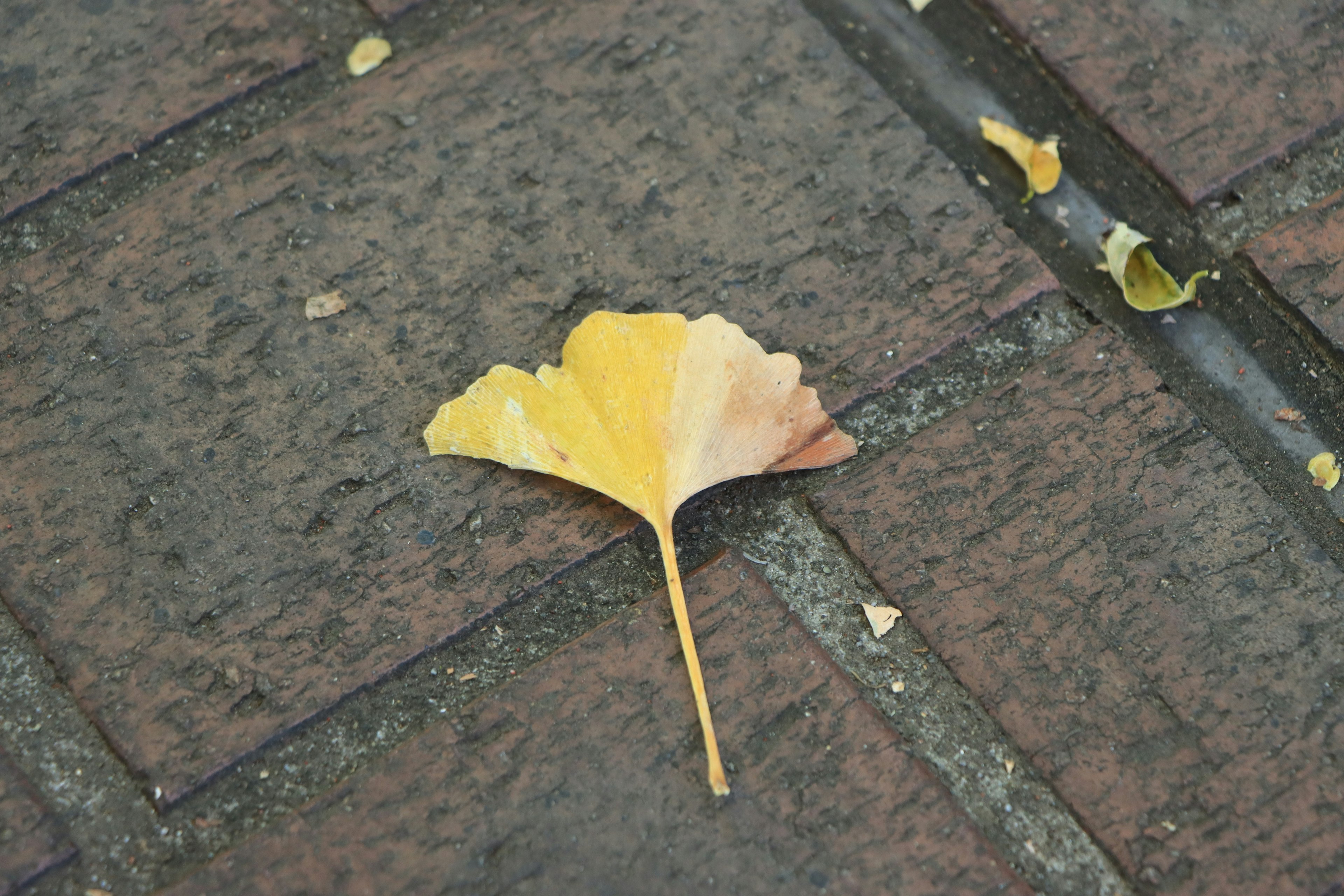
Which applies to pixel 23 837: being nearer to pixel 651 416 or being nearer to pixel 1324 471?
pixel 651 416

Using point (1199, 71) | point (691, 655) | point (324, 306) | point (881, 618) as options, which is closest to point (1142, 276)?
point (1199, 71)

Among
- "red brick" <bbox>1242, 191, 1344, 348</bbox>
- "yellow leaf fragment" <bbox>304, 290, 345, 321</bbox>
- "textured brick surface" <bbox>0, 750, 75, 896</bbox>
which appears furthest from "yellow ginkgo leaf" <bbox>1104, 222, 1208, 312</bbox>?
"textured brick surface" <bbox>0, 750, 75, 896</bbox>

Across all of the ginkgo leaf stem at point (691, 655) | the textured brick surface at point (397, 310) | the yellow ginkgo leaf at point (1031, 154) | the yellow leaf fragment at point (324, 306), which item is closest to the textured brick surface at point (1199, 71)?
the yellow ginkgo leaf at point (1031, 154)

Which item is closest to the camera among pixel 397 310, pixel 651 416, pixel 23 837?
pixel 23 837

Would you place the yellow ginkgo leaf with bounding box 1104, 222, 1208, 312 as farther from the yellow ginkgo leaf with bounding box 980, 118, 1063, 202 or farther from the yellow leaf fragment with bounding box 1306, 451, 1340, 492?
the yellow leaf fragment with bounding box 1306, 451, 1340, 492

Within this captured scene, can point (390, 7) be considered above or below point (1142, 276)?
below

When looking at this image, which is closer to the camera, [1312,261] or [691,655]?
[691,655]

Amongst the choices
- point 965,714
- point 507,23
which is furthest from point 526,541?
point 507,23
